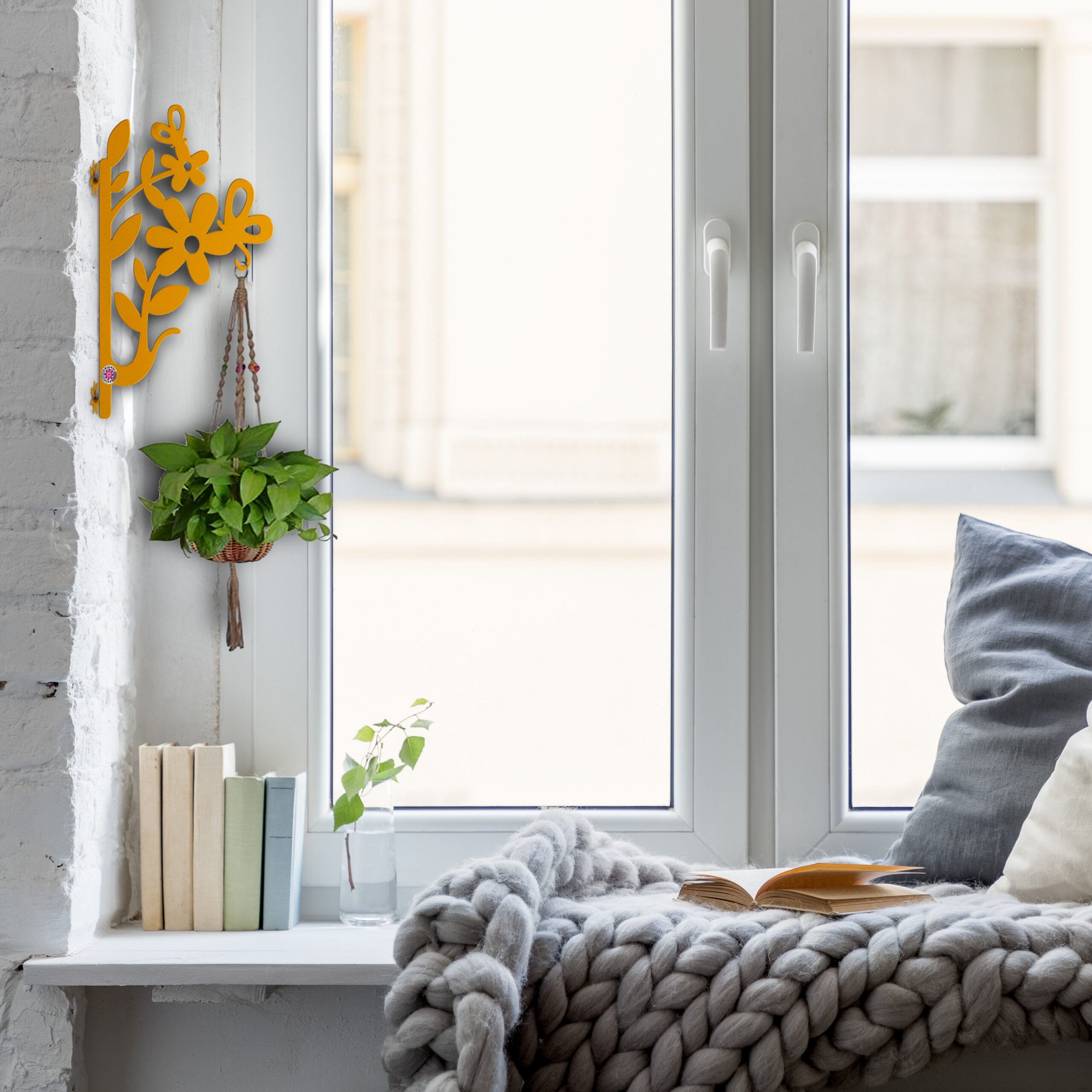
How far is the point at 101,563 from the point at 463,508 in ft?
1.50

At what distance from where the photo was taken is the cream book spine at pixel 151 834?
1.31m

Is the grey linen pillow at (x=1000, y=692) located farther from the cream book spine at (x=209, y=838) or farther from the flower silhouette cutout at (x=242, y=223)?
the flower silhouette cutout at (x=242, y=223)

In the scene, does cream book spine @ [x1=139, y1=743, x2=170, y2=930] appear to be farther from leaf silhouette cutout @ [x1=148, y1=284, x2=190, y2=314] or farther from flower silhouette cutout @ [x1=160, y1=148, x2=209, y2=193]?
flower silhouette cutout @ [x1=160, y1=148, x2=209, y2=193]

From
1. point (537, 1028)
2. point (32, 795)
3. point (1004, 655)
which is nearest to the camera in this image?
point (537, 1028)

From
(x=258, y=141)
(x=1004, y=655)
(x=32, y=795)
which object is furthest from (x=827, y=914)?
(x=258, y=141)

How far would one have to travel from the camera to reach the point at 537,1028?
0.95 m

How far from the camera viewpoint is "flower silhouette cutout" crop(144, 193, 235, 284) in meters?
1.39

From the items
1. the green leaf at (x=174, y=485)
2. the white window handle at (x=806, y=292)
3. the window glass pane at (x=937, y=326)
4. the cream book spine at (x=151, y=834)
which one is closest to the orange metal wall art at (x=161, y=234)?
the green leaf at (x=174, y=485)

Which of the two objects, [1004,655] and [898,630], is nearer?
[1004,655]

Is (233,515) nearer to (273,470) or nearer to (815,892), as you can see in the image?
(273,470)

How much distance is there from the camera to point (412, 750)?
1.36m

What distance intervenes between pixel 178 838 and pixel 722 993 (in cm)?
70

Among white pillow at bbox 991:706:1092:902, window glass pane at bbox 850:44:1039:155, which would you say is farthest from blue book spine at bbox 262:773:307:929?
window glass pane at bbox 850:44:1039:155

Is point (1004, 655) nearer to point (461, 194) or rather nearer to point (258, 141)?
point (461, 194)
